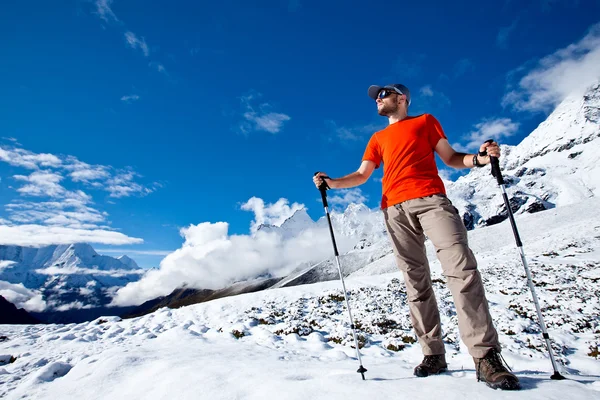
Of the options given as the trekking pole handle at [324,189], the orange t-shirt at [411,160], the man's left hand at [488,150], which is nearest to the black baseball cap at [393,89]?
the orange t-shirt at [411,160]

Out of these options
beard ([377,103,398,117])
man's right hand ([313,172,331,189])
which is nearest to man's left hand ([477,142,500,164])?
beard ([377,103,398,117])

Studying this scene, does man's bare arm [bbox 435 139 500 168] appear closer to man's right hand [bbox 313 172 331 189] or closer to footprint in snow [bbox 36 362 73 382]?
man's right hand [bbox 313 172 331 189]

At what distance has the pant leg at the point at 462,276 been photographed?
342cm

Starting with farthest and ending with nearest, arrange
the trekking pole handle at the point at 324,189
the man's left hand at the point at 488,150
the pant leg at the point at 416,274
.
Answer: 1. the trekking pole handle at the point at 324,189
2. the pant leg at the point at 416,274
3. the man's left hand at the point at 488,150

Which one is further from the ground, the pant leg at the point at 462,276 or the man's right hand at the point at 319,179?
the man's right hand at the point at 319,179

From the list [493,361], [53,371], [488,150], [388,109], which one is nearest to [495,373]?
[493,361]

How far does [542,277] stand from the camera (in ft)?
47.7

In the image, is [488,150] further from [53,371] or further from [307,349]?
[53,371]

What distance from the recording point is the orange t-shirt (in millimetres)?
4242

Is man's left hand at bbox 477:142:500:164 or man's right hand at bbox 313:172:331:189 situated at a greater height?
man's right hand at bbox 313:172:331:189

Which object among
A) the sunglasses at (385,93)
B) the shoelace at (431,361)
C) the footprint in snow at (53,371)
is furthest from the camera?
the footprint in snow at (53,371)

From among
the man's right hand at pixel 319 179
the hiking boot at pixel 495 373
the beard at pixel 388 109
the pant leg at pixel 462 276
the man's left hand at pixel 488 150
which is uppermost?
the beard at pixel 388 109

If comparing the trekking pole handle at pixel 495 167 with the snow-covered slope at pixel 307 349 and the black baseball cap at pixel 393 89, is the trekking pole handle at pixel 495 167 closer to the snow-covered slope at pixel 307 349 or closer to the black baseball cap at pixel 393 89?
the black baseball cap at pixel 393 89

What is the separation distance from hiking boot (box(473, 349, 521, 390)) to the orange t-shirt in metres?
1.90
